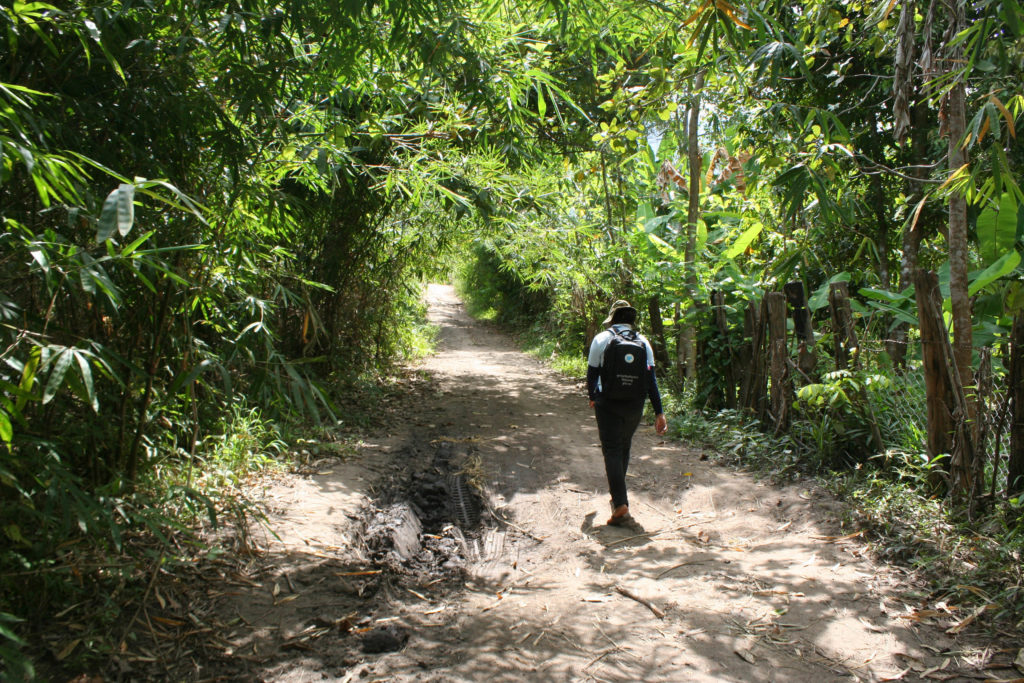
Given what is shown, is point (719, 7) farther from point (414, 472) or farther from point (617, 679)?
point (414, 472)

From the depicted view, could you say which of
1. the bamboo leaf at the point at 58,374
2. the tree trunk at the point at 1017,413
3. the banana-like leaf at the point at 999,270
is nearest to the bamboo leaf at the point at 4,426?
the bamboo leaf at the point at 58,374

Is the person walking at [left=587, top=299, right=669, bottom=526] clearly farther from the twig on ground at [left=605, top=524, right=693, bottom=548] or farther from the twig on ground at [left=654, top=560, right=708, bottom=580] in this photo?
the twig on ground at [left=654, top=560, right=708, bottom=580]

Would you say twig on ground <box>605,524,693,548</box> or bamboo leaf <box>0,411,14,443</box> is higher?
bamboo leaf <box>0,411,14,443</box>

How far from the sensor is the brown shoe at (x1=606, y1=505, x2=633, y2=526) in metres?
4.68

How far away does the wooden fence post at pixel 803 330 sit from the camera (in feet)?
19.1

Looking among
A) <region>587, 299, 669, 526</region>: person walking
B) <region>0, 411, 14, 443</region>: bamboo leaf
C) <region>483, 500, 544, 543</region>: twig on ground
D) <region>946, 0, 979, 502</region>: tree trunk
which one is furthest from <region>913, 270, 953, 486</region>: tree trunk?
<region>0, 411, 14, 443</region>: bamboo leaf

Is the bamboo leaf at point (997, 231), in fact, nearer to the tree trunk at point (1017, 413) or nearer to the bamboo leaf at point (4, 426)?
the tree trunk at point (1017, 413)

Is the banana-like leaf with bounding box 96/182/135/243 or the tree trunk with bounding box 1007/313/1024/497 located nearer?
the banana-like leaf with bounding box 96/182/135/243

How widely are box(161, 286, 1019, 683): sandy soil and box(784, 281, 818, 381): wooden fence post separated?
1.15 meters

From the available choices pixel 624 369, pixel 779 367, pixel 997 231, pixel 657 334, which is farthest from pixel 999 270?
pixel 657 334

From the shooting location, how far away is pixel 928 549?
12.0ft

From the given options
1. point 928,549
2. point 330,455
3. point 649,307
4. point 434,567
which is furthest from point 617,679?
point 649,307

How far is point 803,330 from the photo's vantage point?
5953mm

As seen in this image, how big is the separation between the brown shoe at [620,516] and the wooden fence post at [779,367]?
2065 millimetres
